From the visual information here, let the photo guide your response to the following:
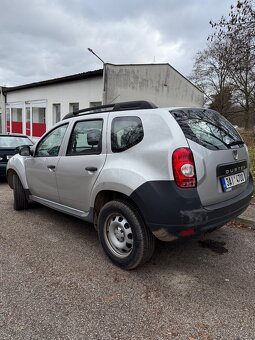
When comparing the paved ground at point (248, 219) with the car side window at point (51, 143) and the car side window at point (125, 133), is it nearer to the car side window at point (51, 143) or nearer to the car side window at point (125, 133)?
the car side window at point (125, 133)

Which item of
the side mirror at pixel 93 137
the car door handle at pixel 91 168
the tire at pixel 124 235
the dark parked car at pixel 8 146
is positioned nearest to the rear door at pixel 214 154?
the tire at pixel 124 235

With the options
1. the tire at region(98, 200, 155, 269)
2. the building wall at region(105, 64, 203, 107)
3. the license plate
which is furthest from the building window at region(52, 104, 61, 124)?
the license plate

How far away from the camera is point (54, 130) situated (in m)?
4.32

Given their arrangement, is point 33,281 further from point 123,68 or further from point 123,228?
point 123,68

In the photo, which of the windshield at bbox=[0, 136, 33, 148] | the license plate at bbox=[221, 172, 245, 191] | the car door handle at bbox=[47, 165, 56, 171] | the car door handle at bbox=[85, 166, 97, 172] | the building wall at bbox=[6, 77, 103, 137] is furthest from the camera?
the building wall at bbox=[6, 77, 103, 137]

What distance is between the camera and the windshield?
8414 mm

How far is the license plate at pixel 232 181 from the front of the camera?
9.63 ft

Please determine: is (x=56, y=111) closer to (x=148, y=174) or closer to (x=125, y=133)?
(x=125, y=133)

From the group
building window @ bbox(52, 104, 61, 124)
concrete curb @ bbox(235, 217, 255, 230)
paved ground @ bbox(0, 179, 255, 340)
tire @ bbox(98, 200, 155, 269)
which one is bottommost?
paved ground @ bbox(0, 179, 255, 340)

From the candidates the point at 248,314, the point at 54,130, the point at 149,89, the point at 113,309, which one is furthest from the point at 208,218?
the point at 149,89

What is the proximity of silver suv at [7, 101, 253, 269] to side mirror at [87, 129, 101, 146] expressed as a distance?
0.02 metres

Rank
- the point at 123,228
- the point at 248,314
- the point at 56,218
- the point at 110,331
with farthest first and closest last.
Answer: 1. the point at 56,218
2. the point at 123,228
3. the point at 248,314
4. the point at 110,331

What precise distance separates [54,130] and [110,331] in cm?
300

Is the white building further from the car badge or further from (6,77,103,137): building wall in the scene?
the car badge
